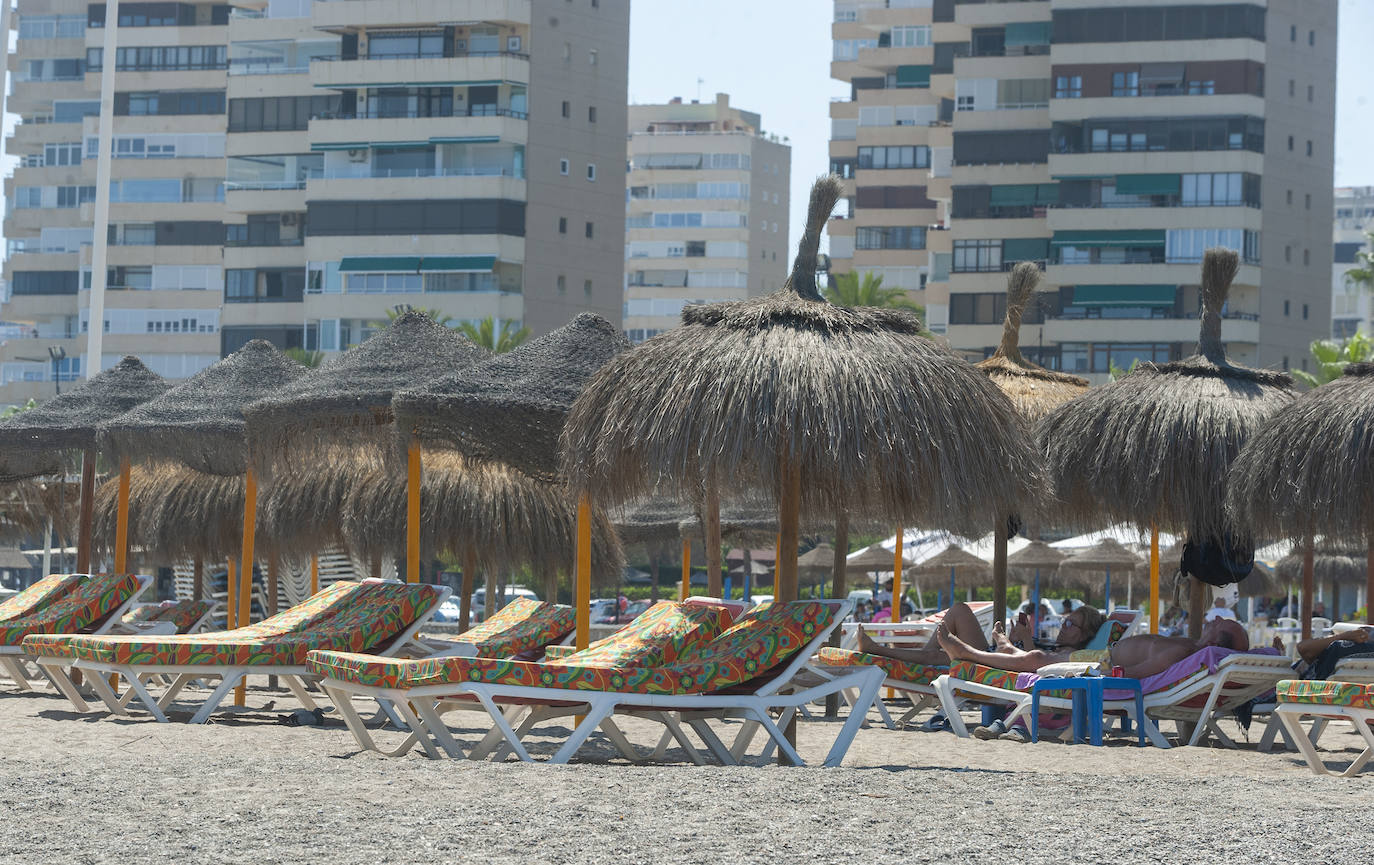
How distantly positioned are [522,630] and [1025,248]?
53809 mm

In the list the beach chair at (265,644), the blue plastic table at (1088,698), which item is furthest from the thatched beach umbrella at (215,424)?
the blue plastic table at (1088,698)

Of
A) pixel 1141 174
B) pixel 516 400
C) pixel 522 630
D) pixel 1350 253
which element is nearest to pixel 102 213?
pixel 516 400

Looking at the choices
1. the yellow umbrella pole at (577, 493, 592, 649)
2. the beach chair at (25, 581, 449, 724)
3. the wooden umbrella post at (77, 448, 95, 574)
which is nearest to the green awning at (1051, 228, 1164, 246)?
the wooden umbrella post at (77, 448, 95, 574)

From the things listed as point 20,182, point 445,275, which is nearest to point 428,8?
point 445,275

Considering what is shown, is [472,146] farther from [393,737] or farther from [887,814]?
[887,814]

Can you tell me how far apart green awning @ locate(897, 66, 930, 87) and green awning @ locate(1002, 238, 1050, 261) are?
16130 millimetres

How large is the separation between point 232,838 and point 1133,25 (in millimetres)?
59582

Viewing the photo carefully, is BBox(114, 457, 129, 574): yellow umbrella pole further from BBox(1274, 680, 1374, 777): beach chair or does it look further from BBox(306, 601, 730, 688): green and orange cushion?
BBox(1274, 680, 1374, 777): beach chair

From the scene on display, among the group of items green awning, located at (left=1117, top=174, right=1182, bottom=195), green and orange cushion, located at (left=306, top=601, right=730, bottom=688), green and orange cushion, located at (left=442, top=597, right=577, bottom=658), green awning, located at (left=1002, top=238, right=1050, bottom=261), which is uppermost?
green awning, located at (left=1117, top=174, right=1182, bottom=195)

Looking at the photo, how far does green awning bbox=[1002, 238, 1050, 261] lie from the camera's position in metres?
62.4

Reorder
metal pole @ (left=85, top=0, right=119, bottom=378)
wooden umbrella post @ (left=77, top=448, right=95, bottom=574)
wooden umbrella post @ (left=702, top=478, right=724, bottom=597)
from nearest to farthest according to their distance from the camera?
1. wooden umbrella post @ (left=702, top=478, right=724, bottom=597)
2. wooden umbrella post @ (left=77, top=448, right=95, bottom=574)
3. metal pole @ (left=85, top=0, right=119, bottom=378)

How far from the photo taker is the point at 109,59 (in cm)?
2917

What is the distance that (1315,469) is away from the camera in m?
11.1

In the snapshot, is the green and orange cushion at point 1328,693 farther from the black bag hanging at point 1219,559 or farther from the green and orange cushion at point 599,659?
the black bag hanging at point 1219,559
